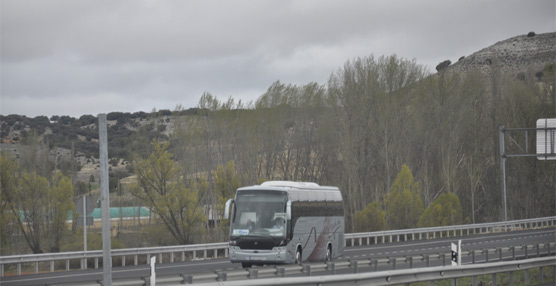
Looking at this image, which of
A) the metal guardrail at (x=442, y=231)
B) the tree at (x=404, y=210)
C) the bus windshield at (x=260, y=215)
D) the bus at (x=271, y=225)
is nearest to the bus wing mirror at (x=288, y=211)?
the bus at (x=271, y=225)

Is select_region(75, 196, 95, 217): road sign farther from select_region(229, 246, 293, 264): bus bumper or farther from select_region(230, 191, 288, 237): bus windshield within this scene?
Result: select_region(229, 246, 293, 264): bus bumper

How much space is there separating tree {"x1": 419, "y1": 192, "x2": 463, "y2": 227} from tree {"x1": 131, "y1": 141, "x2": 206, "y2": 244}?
17.9 metres

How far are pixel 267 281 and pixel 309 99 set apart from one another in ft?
247

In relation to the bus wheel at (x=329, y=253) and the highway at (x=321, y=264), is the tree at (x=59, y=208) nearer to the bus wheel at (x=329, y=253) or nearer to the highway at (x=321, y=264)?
the highway at (x=321, y=264)

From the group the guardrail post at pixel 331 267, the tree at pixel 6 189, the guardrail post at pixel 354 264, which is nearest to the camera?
the guardrail post at pixel 354 264

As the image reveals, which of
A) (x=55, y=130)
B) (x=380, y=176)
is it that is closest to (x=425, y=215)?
(x=380, y=176)

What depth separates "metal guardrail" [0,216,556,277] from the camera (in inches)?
1298

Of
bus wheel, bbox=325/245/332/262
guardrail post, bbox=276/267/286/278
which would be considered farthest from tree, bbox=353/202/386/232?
guardrail post, bbox=276/267/286/278

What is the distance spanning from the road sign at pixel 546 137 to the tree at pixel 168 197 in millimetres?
23662

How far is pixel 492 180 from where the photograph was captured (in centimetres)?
9175

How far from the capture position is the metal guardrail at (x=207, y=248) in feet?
108

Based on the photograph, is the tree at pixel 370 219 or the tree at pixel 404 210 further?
the tree at pixel 404 210

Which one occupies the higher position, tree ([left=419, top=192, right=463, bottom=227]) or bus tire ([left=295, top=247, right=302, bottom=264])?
bus tire ([left=295, top=247, right=302, bottom=264])

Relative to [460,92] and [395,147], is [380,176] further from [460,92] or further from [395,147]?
[460,92]
